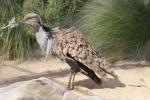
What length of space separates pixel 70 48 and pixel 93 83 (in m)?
0.91

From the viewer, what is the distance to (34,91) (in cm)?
610

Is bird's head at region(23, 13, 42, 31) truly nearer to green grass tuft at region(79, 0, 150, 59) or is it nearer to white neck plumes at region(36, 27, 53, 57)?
white neck plumes at region(36, 27, 53, 57)

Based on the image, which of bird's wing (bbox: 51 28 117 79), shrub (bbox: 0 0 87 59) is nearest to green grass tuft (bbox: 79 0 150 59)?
shrub (bbox: 0 0 87 59)

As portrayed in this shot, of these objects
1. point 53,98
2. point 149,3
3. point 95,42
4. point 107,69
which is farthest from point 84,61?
point 149,3

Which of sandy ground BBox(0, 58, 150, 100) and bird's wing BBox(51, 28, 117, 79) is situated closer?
bird's wing BBox(51, 28, 117, 79)

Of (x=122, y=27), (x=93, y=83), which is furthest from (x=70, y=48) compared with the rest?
(x=122, y=27)

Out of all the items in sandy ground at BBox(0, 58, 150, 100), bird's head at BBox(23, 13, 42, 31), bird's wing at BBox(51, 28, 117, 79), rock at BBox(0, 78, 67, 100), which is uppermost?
bird's head at BBox(23, 13, 42, 31)

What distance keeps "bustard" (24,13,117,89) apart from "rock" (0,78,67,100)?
0.55 metres

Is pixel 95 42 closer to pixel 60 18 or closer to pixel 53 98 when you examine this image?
pixel 60 18

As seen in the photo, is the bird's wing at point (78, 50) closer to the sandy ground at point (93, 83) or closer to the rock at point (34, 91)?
the sandy ground at point (93, 83)

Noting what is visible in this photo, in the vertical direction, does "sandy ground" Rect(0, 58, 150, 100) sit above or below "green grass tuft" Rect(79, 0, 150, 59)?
below

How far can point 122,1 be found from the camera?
348 inches

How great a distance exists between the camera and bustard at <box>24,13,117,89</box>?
6711 millimetres

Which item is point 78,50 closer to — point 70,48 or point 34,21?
point 70,48
